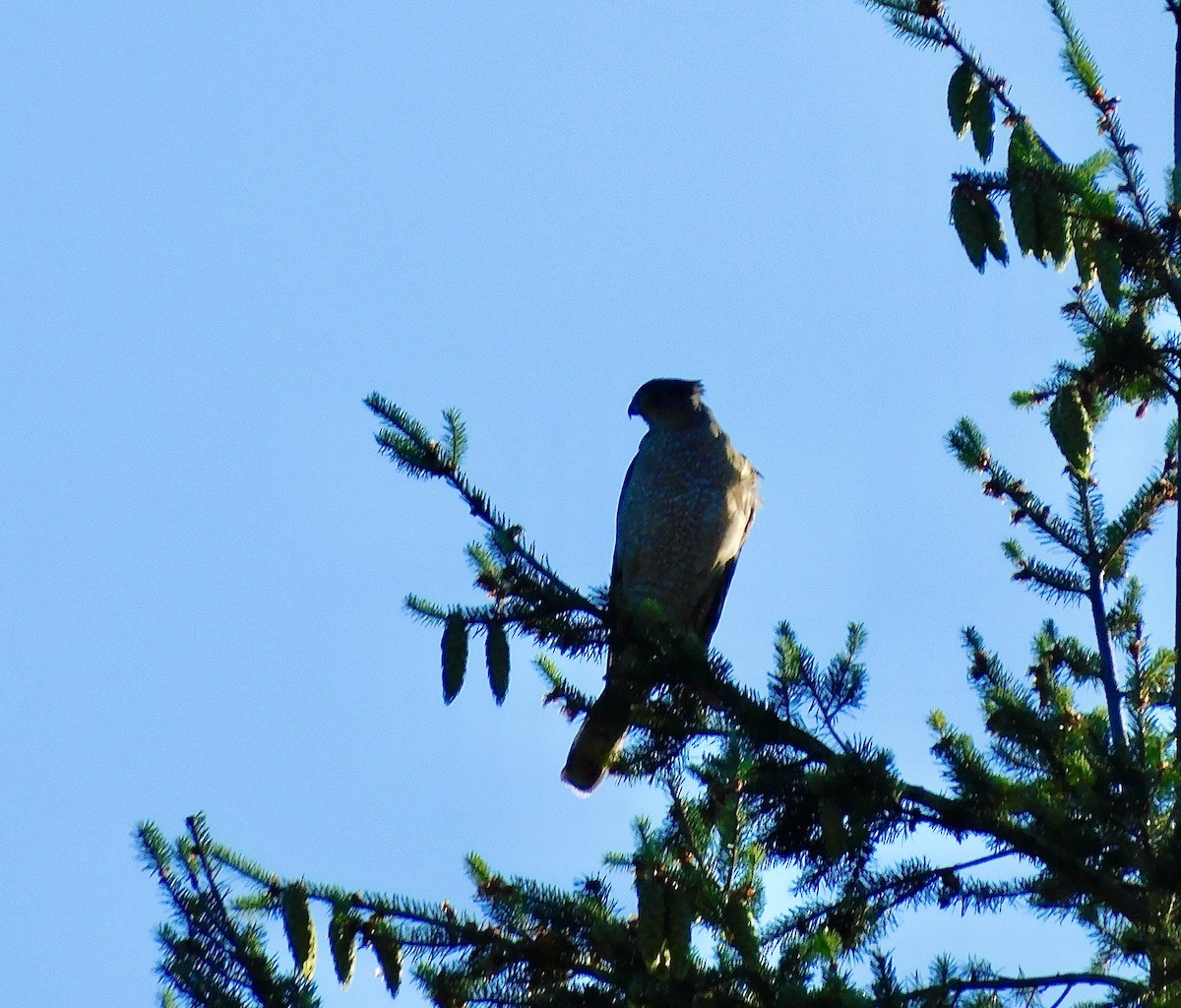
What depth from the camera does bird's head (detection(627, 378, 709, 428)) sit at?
6.38 meters

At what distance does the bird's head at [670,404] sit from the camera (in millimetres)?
6375

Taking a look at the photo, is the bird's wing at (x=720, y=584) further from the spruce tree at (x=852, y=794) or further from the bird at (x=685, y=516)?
the spruce tree at (x=852, y=794)

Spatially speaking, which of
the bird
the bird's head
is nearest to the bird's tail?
the bird

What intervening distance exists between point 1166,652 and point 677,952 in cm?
224

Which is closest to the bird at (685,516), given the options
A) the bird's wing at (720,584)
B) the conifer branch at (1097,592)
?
the bird's wing at (720,584)

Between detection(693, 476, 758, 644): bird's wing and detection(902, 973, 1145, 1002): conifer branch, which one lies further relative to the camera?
detection(693, 476, 758, 644): bird's wing

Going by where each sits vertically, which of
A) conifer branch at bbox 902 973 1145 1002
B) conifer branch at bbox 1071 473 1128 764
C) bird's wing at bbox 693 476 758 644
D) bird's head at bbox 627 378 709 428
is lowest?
conifer branch at bbox 902 973 1145 1002

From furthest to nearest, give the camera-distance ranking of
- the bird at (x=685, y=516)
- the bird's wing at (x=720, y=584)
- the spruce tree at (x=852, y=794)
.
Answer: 1. the bird's wing at (x=720, y=584)
2. the bird at (x=685, y=516)
3. the spruce tree at (x=852, y=794)

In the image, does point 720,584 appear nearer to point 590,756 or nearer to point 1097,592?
point 590,756

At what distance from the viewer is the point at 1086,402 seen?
4.09 metres

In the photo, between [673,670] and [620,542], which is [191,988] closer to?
[673,670]

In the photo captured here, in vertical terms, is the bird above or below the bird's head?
below

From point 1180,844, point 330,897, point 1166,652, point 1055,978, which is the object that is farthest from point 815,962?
point 1166,652

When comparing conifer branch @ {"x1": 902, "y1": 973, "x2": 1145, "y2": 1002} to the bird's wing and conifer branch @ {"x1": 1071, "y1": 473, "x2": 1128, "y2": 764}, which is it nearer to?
conifer branch @ {"x1": 1071, "y1": 473, "x2": 1128, "y2": 764}
